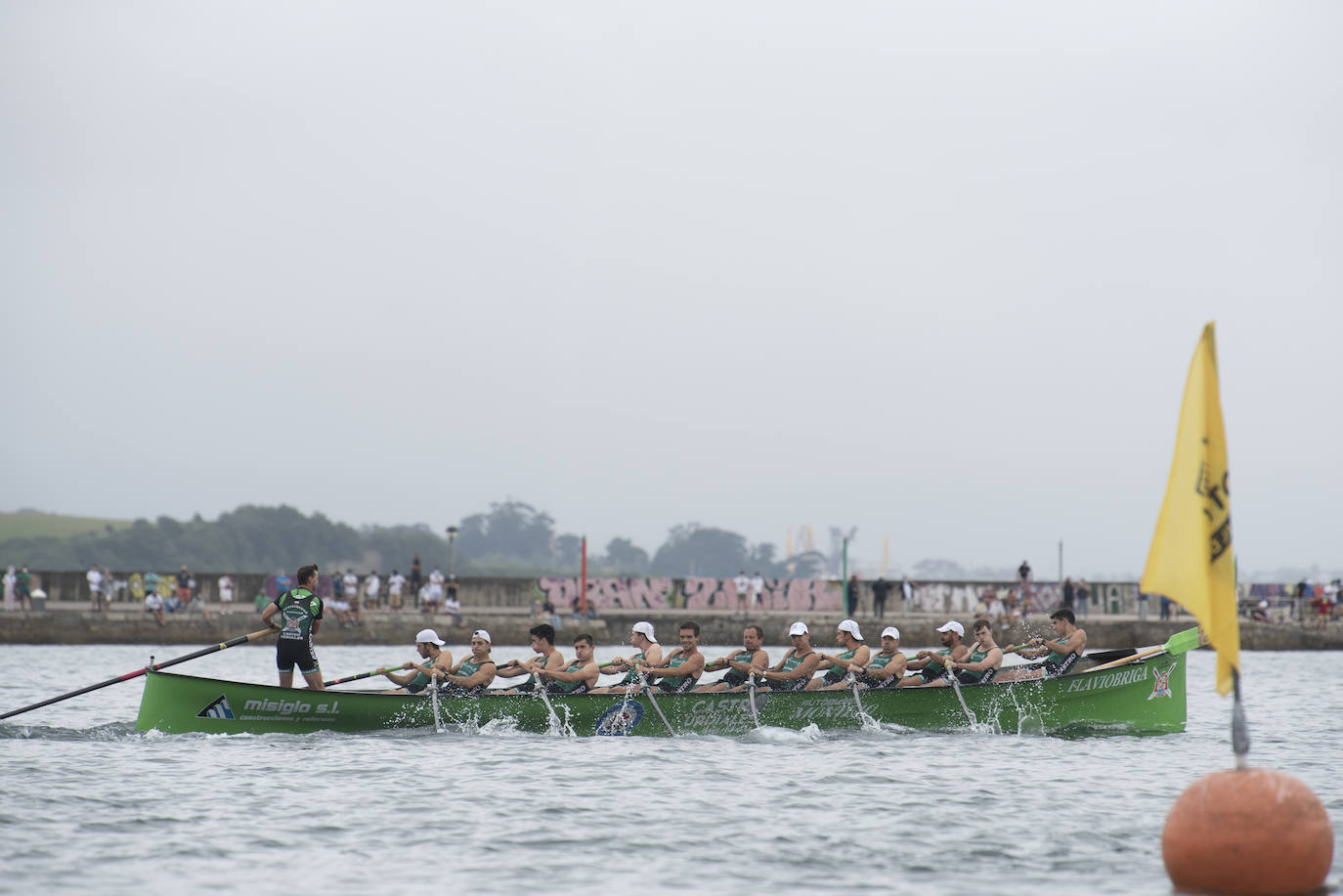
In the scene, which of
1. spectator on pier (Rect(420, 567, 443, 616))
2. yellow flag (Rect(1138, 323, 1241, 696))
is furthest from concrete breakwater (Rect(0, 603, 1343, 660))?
yellow flag (Rect(1138, 323, 1241, 696))

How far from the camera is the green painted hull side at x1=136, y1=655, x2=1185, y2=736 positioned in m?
19.6

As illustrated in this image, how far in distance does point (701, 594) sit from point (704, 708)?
3750 centimetres

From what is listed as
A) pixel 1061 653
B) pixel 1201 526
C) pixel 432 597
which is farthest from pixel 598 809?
pixel 432 597

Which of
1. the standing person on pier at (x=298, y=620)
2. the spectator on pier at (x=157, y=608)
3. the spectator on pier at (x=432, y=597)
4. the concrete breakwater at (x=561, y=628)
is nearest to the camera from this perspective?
the standing person on pier at (x=298, y=620)

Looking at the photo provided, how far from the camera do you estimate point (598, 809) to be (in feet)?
50.1

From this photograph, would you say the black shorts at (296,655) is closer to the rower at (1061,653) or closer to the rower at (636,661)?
the rower at (636,661)

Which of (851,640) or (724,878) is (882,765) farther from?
(724,878)

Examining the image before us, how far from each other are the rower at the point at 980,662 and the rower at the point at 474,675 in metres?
6.98

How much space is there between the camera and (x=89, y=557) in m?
132

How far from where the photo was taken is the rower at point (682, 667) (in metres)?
20.7

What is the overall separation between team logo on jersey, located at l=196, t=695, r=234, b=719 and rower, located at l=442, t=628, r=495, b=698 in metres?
3.12

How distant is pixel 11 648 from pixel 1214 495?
42.6 m

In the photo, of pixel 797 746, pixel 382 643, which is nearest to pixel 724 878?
pixel 797 746

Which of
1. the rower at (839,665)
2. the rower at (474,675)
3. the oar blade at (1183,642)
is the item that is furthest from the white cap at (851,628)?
the rower at (474,675)
